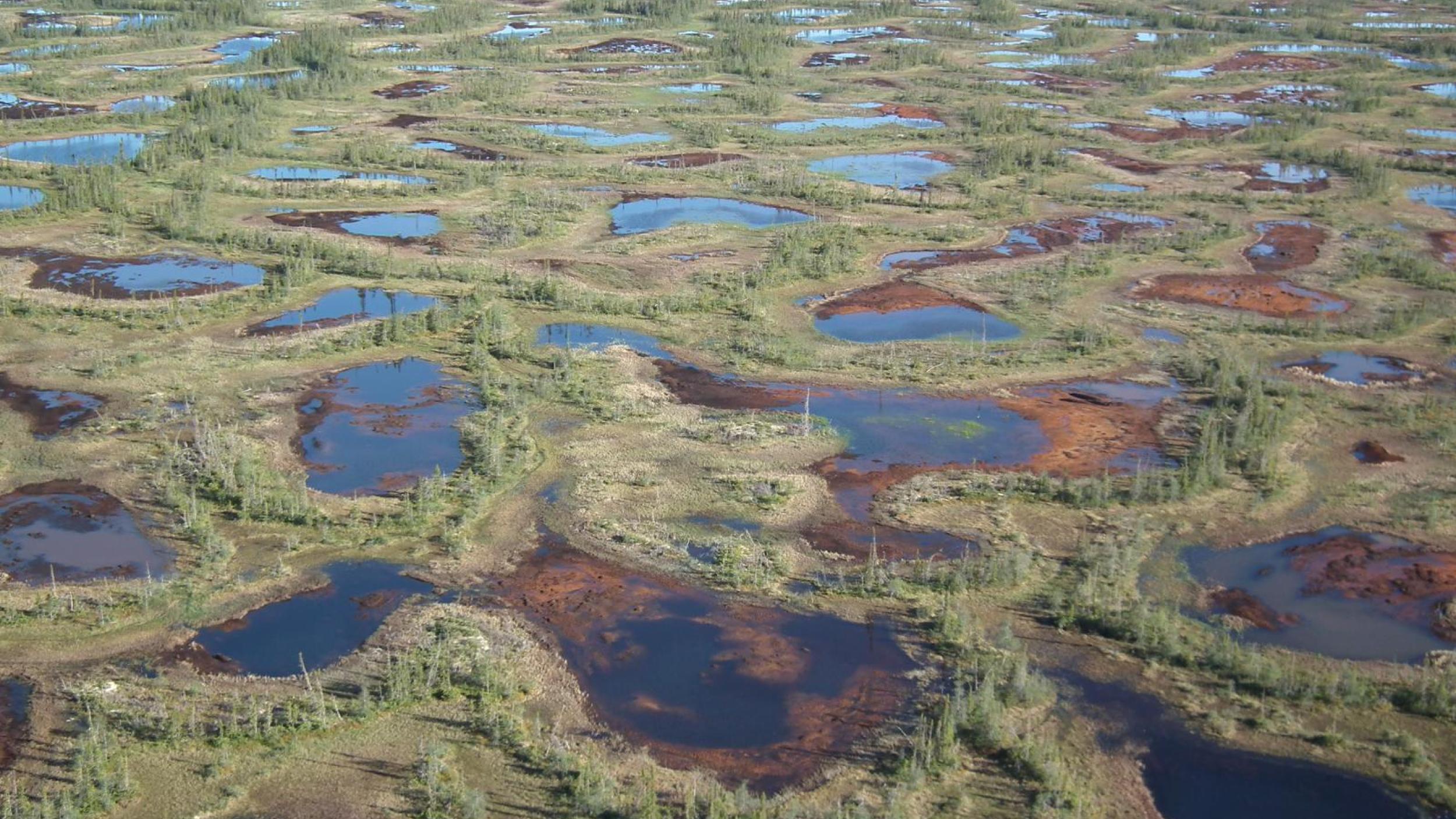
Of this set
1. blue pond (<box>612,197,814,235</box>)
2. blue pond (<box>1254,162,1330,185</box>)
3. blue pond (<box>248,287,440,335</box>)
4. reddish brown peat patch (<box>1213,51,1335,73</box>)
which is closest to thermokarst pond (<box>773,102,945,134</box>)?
blue pond (<box>612,197,814,235</box>)

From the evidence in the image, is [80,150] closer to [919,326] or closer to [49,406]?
[49,406]

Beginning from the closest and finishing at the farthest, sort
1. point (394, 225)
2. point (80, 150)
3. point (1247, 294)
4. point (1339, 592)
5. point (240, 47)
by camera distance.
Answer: point (1339, 592) < point (1247, 294) < point (394, 225) < point (80, 150) < point (240, 47)

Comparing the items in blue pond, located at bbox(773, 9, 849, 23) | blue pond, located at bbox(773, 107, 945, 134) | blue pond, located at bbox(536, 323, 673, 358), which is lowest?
blue pond, located at bbox(536, 323, 673, 358)

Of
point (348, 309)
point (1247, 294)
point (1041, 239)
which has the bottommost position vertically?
point (1247, 294)

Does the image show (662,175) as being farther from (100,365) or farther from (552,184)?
(100,365)

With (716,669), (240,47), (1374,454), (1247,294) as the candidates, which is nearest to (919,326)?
(1247,294)

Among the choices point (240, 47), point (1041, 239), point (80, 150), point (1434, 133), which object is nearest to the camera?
point (1041, 239)

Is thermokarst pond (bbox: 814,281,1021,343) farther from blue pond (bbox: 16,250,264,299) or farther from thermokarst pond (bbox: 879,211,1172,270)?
blue pond (bbox: 16,250,264,299)
